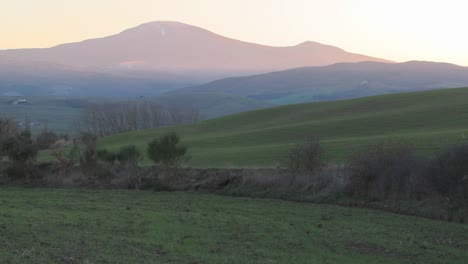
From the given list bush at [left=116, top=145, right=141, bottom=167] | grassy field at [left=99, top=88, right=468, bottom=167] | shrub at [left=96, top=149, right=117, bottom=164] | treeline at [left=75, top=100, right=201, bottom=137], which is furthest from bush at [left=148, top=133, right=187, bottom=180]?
treeline at [left=75, top=100, right=201, bottom=137]

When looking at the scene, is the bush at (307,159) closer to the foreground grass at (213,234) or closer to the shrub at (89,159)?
the foreground grass at (213,234)

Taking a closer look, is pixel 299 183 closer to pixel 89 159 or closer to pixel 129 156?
pixel 129 156

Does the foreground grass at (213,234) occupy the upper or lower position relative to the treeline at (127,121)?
lower

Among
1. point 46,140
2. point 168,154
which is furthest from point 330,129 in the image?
point 46,140

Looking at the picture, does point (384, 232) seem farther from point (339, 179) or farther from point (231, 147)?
point (231, 147)

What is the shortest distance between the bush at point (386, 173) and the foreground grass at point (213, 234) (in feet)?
7.11

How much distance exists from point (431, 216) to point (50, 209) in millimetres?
15538

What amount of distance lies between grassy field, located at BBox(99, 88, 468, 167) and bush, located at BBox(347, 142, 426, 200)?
444 inches

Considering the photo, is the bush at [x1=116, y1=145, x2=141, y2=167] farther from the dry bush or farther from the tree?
the dry bush

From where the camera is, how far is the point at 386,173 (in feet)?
95.7

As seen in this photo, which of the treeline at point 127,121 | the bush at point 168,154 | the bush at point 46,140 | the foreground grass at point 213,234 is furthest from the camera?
the treeline at point 127,121

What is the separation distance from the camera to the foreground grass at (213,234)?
15125 mm

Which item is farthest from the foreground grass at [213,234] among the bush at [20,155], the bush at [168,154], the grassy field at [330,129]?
the grassy field at [330,129]

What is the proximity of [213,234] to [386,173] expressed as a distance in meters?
12.5
